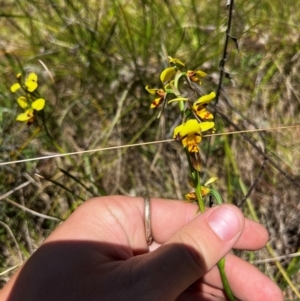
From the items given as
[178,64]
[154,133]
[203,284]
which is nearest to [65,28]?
[154,133]

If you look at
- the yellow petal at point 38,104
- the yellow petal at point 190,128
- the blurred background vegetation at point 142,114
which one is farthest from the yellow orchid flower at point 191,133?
the blurred background vegetation at point 142,114

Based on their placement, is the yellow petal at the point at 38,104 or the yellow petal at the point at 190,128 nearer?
the yellow petal at the point at 190,128

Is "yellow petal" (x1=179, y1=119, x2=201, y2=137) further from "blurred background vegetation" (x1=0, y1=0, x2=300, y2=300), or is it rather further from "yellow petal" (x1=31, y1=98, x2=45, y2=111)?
"blurred background vegetation" (x1=0, y1=0, x2=300, y2=300)

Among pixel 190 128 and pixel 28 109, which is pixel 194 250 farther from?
pixel 28 109

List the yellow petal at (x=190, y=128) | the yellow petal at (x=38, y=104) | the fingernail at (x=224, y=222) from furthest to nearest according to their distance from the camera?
the yellow petal at (x=38, y=104), the fingernail at (x=224, y=222), the yellow petal at (x=190, y=128)

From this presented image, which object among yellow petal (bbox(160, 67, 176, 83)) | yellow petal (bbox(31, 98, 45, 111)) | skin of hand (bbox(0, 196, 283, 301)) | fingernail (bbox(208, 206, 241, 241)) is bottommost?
skin of hand (bbox(0, 196, 283, 301))

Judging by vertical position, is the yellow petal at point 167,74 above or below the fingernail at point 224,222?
above

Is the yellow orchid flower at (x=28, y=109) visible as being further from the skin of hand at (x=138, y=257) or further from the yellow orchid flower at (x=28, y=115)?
the skin of hand at (x=138, y=257)

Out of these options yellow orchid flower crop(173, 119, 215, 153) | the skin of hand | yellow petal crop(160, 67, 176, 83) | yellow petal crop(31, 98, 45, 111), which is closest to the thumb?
the skin of hand
